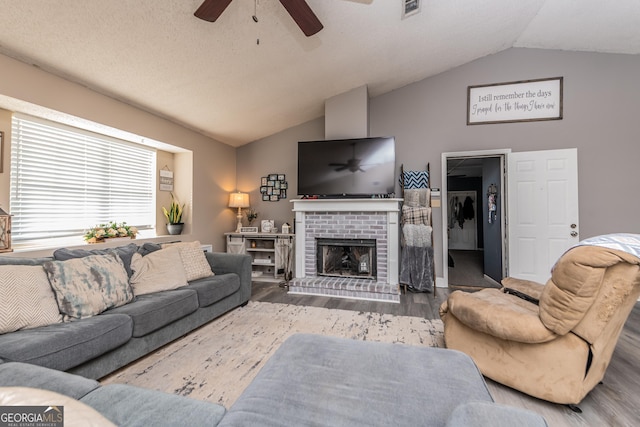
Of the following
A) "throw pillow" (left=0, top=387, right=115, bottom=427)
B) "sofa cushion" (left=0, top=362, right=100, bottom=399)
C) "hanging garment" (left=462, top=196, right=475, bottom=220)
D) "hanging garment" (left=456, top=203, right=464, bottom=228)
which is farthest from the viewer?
"hanging garment" (left=456, top=203, right=464, bottom=228)

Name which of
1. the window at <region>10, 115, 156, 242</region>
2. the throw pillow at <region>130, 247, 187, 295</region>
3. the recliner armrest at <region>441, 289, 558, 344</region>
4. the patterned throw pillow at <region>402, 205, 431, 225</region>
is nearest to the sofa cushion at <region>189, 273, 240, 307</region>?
the throw pillow at <region>130, 247, 187, 295</region>

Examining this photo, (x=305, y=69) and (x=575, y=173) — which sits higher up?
(x=305, y=69)

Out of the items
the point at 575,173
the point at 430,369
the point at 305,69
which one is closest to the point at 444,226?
the point at 575,173

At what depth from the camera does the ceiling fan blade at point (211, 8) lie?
1.79 m

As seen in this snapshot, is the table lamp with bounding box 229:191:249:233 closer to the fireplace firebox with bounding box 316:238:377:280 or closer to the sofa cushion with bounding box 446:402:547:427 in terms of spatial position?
the fireplace firebox with bounding box 316:238:377:280

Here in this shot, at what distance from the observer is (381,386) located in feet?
3.38

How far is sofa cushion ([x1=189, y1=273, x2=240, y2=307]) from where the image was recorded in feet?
Answer: 8.52

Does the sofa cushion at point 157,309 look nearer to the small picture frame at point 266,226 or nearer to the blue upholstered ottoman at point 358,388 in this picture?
the blue upholstered ottoman at point 358,388

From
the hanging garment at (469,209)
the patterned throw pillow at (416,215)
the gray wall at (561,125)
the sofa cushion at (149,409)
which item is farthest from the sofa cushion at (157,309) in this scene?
the hanging garment at (469,209)

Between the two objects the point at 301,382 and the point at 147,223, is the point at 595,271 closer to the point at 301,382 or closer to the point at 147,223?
the point at 301,382

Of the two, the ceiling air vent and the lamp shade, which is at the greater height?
the ceiling air vent

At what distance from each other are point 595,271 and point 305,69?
10.5 ft

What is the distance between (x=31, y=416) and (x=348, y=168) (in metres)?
3.78

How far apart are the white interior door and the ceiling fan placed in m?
3.51
